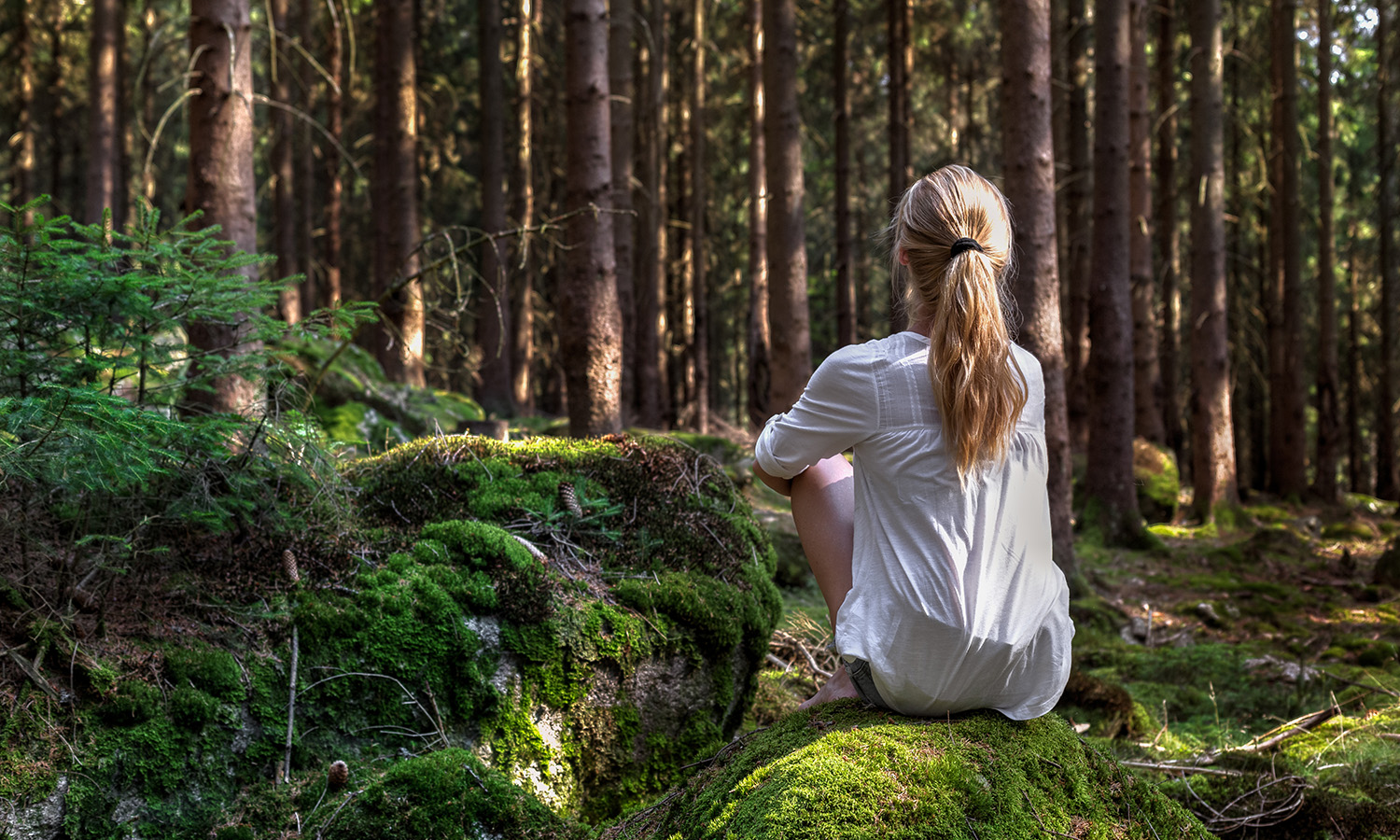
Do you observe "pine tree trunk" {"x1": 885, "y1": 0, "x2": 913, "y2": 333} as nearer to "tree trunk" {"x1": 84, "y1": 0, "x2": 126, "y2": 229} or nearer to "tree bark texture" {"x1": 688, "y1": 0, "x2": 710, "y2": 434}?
"tree bark texture" {"x1": 688, "y1": 0, "x2": 710, "y2": 434}

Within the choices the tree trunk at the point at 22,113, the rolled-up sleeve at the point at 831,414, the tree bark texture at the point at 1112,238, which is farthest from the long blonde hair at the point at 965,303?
the tree trunk at the point at 22,113

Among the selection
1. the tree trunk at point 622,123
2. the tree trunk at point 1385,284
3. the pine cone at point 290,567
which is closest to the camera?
the pine cone at point 290,567

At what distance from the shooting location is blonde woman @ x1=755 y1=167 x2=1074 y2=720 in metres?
2.33

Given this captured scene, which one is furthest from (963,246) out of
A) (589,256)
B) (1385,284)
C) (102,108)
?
(1385,284)

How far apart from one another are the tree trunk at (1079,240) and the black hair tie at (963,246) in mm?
13361

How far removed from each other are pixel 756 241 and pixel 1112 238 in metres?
5.20

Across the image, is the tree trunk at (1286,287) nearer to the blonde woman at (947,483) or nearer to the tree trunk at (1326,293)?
the tree trunk at (1326,293)

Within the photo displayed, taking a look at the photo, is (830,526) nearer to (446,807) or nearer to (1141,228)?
(446,807)

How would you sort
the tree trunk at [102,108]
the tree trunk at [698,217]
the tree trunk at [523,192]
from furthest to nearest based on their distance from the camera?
the tree trunk at [698,217] < the tree trunk at [523,192] < the tree trunk at [102,108]

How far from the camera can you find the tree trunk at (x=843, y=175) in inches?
633

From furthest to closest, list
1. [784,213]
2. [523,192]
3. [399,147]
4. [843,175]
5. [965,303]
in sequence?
1. [843,175]
2. [523,192]
3. [399,147]
4. [784,213]
5. [965,303]

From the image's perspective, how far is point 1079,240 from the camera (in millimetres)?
15516

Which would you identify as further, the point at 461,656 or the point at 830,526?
the point at 461,656

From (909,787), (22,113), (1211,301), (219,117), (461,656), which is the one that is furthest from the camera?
(22,113)
